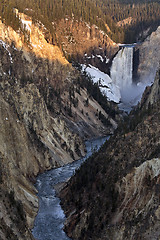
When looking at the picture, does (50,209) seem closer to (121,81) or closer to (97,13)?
(121,81)

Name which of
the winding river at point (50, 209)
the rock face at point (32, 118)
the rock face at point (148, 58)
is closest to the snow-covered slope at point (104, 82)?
the rock face at point (148, 58)

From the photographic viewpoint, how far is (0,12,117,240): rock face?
33.0 m

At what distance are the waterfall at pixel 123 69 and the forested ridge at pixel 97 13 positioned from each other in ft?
33.4

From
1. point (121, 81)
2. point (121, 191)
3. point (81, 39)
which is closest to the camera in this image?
point (121, 191)

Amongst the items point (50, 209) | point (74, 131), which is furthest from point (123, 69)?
point (50, 209)

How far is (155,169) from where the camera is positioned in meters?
27.3

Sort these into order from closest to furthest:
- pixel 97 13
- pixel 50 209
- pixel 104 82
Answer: pixel 50 209 < pixel 104 82 < pixel 97 13

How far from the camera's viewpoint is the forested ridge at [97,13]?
102 metres

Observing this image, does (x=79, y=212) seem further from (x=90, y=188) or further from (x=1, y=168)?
(x=1, y=168)

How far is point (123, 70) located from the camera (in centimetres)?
13038

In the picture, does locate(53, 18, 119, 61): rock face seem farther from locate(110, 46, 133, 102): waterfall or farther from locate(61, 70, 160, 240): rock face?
locate(61, 70, 160, 240): rock face

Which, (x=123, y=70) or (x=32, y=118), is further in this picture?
(x=123, y=70)

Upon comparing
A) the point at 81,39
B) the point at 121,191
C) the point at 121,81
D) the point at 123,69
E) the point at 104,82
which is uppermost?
the point at 81,39

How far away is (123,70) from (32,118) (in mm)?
75582
